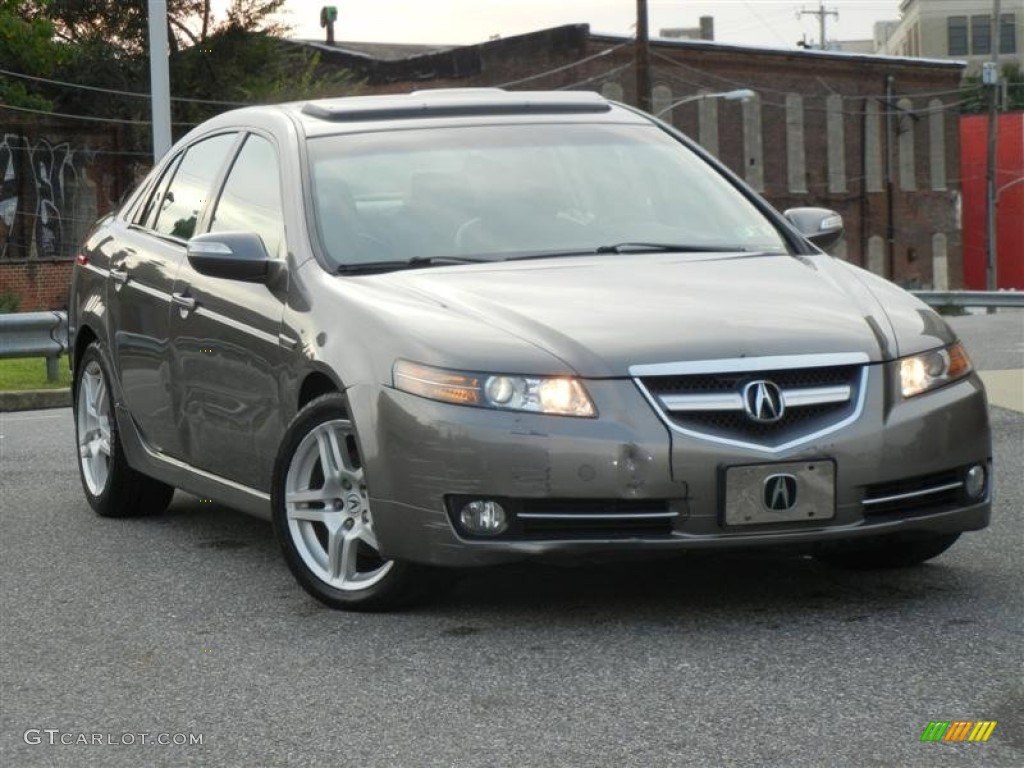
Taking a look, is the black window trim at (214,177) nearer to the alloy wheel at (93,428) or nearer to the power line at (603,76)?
the alloy wheel at (93,428)

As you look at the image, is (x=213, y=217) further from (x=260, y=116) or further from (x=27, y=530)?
(x=27, y=530)

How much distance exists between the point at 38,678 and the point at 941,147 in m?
63.9

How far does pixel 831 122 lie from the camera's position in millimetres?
63562

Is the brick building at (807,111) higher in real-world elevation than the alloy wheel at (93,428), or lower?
higher

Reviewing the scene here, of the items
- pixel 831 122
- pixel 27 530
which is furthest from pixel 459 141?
pixel 831 122

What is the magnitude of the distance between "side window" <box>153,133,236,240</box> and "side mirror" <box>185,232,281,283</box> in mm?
1018

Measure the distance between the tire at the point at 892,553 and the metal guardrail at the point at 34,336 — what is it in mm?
10836

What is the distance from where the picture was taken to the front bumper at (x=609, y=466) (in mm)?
5371

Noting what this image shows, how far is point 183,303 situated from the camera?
7.16 m

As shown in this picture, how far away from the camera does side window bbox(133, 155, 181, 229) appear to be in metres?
8.05

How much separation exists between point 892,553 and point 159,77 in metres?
16.8

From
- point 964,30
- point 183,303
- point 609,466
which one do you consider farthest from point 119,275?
point 964,30

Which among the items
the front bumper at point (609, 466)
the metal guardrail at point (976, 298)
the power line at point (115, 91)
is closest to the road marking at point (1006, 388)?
the front bumper at point (609, 466)

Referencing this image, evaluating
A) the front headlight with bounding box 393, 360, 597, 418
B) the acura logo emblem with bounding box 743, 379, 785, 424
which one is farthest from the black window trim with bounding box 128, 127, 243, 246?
the acura logo emblem with bounding box 743, 379, 785, 424
